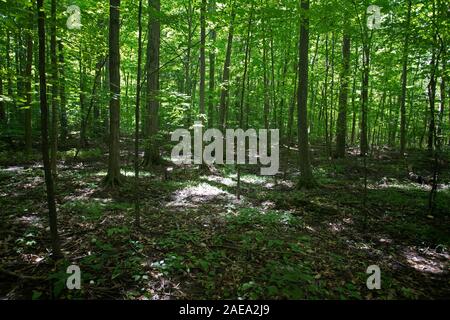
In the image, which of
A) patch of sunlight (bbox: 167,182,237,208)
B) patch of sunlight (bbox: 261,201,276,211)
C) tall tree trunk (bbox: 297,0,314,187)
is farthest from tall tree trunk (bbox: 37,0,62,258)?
tall tree trunk (bbox: 297,0,314,187)

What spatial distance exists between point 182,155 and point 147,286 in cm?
1407

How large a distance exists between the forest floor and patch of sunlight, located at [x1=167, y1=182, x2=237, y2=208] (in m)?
0.03

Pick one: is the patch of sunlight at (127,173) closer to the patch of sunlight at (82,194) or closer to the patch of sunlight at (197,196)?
the patch of sunlight at (82,194)

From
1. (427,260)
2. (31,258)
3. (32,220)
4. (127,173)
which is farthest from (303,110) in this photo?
(31,258)

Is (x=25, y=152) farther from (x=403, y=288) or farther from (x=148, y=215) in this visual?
(x=403, y=288)

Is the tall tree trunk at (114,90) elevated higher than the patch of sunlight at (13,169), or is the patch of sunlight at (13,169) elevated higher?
the tall tree trunk at (114,90)

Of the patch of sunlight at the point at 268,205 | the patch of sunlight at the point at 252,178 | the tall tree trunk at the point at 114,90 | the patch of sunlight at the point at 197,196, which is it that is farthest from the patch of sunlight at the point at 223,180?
the tall tree trunk at the point at 114,90

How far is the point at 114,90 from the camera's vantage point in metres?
7.81

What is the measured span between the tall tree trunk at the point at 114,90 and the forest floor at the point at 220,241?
1.90 ft

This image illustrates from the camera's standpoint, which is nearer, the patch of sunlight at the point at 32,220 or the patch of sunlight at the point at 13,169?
the patch of sunlight at the point at 32,220

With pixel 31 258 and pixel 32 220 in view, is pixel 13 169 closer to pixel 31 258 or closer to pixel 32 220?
pixel 32 220

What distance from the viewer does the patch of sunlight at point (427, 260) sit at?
5.39m

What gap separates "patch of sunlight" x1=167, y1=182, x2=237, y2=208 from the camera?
8621 mm
